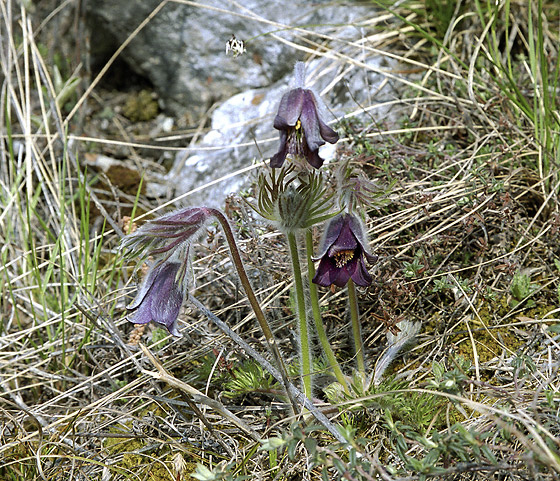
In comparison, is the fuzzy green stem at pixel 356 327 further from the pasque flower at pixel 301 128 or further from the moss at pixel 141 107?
the moss at pixel 141 107

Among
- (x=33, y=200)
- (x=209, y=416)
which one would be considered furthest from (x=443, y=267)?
(x=33, y=200)

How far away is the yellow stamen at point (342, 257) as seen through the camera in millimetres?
1685

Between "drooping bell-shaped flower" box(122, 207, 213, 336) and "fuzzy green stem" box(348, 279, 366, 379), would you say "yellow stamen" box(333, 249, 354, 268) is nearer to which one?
"fuzzy green stem" box(348, 279, 366, 379)

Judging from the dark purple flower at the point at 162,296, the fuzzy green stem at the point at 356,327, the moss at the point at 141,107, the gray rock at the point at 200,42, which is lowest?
the fuzzy green stem at the point at 356,327

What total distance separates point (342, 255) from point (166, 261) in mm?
498

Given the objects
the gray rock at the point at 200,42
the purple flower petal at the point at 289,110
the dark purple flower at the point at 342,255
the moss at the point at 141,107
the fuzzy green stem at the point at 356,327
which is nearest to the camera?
the purple flower petal at the point at 289,110

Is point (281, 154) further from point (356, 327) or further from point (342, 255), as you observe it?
point (356, 327)

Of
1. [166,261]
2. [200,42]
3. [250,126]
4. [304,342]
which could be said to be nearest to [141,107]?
[200,42]

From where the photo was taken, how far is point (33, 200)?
267cm

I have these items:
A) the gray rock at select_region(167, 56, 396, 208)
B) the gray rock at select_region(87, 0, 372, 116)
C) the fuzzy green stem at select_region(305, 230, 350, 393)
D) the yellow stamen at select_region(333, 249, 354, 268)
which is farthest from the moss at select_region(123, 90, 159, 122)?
the yellow stamen at select_region(333, 249, 354, 268)

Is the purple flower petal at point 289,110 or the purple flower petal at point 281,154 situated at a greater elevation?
the purple flower petal at point 289,110

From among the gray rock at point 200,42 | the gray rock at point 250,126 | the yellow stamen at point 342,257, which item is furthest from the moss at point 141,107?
the yellow stamen at point 342,257

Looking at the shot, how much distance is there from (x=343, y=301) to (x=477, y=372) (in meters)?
0.59

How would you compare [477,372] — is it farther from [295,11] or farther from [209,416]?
[295,11]
